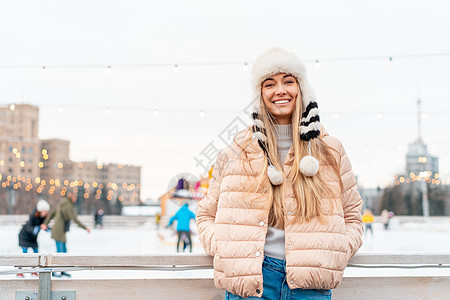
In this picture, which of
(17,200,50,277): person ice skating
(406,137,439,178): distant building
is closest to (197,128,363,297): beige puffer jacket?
(17,200,50,277): person ice skating

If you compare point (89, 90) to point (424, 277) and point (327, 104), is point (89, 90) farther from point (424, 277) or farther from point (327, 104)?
point (424, 277)

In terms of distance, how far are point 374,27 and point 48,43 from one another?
7.38 metres

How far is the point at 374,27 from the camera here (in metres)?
10.0

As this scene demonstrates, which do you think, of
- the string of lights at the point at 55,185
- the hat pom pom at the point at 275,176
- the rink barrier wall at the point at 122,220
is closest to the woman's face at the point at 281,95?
the hat pom pom at the point at 275,176

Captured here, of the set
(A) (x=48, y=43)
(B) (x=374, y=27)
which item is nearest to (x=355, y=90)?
(B) (x=374, y=27)

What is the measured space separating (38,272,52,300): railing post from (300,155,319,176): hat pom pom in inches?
50.0

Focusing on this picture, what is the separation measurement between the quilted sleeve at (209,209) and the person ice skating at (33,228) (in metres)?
5.65

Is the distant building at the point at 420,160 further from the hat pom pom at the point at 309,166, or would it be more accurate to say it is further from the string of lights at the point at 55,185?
the hat pom pom at the point at 309,166

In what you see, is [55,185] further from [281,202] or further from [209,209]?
[281,202]

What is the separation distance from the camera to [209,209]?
1.90 metres

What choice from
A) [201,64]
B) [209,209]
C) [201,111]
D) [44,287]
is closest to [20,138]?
Result: [201,111]

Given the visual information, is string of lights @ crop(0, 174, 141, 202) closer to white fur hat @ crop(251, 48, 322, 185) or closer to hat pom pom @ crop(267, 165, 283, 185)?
white fur hat @ crop(251, 48, 322, 185)

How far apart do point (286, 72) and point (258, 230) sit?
0.65m

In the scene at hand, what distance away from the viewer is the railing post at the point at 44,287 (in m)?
2.14
